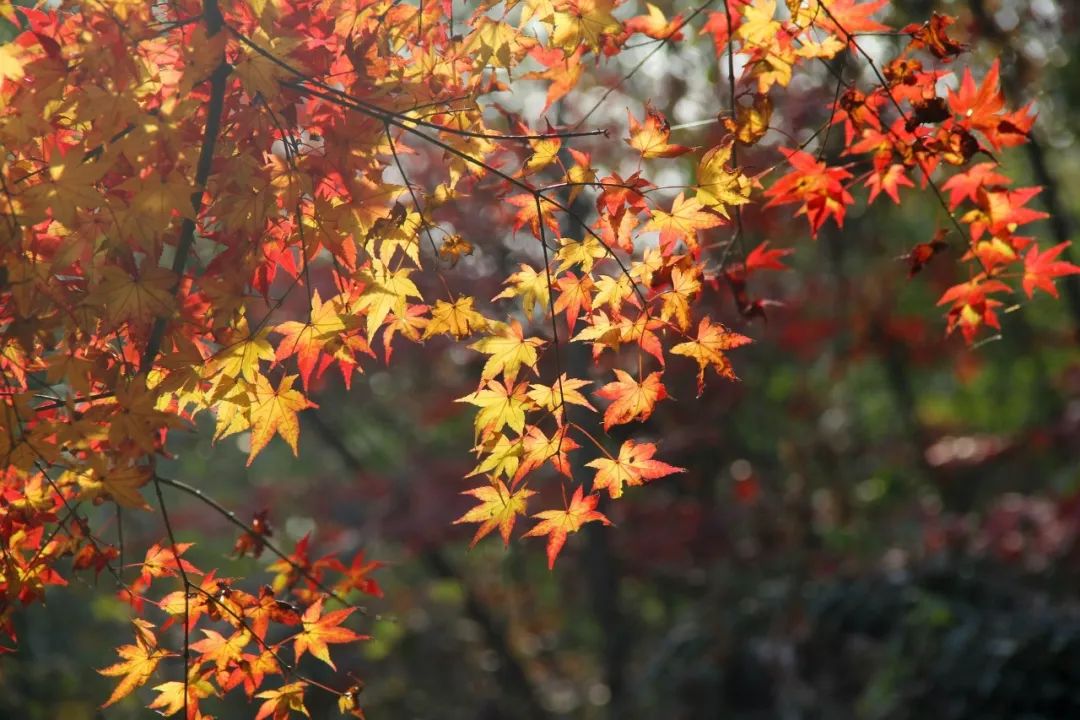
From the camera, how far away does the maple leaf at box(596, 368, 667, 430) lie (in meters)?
1.59

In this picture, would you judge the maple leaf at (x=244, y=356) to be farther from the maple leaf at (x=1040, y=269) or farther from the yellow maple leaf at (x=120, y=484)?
the maple leaf at (x=1040, y=269)

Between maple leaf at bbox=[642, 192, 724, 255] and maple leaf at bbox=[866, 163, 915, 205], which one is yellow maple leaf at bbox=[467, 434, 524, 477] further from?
maple leaf at bbox=[866, 163, 915, 205]

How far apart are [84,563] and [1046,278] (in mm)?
1677

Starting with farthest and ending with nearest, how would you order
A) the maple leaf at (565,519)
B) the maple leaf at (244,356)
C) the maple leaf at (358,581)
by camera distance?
the maple leaf at (358,581)
the maple leaf at (565,519)
the maple leaf at (244,356)

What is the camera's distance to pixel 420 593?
6.90m

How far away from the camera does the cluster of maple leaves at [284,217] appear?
4.52 ft

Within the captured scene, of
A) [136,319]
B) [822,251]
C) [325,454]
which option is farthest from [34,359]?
[325,454]

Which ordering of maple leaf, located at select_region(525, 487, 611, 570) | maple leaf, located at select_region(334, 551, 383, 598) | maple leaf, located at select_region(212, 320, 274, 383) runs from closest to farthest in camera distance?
maple leaf, located at select_region(212, 320, 274, 383)
maple leaf, located at select_region(525, 487, 611, 570)
maple leaf, located at select_region(334, 551, 383, 598)

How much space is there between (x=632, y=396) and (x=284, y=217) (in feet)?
1.85

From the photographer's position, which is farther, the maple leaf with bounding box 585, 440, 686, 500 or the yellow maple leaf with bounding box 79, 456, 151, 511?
the maple leaf with bounding box 585, 440, 686, 500

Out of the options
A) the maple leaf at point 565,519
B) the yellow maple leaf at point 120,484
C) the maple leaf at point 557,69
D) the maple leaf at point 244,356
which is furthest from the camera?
the maple leaf at point 557,69

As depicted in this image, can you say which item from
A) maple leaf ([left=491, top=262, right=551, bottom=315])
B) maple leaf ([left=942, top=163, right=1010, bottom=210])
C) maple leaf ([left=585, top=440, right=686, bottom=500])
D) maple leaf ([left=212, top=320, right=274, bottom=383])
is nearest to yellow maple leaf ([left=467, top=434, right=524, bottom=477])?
maple leaf ([left=585, top=440, right=686, bottom=500])

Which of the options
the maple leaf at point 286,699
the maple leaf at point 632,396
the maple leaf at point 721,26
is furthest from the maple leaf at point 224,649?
the maple leaf at point 721,26

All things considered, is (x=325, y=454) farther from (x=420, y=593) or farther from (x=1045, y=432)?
(x=1045, y=432)
